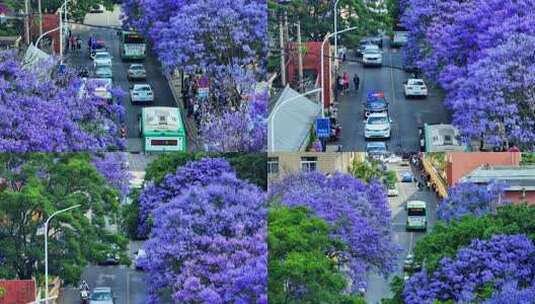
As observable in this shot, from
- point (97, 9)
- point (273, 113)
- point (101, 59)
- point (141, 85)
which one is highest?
point (97, 9)

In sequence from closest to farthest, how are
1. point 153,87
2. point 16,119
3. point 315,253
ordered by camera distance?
point 315,253, point 16,119, point 153,87

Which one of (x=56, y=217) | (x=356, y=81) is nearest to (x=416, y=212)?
(x=56, y=217)

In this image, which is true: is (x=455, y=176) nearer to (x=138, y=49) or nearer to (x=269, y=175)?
(x=269, y=175)

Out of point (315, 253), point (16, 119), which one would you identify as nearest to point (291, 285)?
point (315, 253)

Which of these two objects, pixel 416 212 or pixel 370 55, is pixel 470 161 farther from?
pixel 370 55

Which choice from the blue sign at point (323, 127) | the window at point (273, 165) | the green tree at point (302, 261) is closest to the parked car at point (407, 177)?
the green tree at point (302, 261)

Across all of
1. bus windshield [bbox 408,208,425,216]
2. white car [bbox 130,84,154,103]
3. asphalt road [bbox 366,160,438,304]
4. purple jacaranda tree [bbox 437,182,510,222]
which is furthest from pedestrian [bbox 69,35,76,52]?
purple jacaranda tree [bbox 437,182,510,222]
